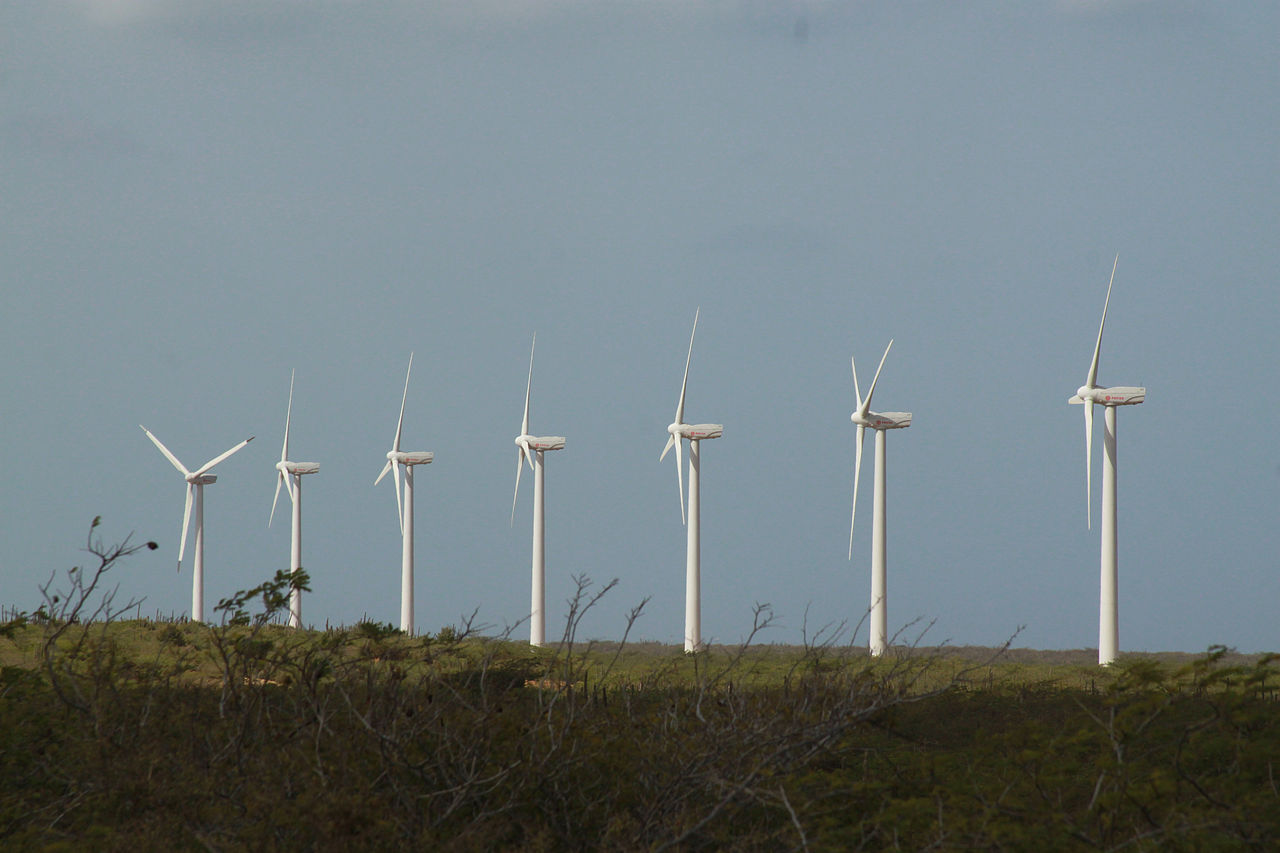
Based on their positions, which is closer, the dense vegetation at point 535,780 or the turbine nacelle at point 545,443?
the dense vegetation at point 535,780

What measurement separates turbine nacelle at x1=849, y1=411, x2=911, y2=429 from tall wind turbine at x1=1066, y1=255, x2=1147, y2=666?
6.58m

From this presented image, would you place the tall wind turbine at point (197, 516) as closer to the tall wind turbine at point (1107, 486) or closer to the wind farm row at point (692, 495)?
the wind farm row at point (692, 495)

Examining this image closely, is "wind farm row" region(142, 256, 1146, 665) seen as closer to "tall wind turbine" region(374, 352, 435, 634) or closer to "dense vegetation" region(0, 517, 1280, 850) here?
"tall wind turbine" region(374, 352, 435, 634)

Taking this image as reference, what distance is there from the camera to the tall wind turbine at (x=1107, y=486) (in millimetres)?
36781

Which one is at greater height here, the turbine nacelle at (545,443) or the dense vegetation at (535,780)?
the turbine nacelle at (545,443)

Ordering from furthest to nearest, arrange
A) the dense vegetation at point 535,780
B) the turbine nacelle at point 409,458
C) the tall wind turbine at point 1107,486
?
the turbine nacelle at point 409,458
the tall wind turbine at point 1107,486
the dense vegetation at point 535,780

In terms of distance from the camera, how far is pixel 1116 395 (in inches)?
1485

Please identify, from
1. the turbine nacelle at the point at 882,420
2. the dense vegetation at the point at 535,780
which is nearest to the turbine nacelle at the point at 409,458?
the turbine nacelle at the point at 882,420

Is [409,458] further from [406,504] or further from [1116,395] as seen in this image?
[1116,395]

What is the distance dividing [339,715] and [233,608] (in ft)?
5.37

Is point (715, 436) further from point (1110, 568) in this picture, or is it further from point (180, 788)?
point (180, 788)

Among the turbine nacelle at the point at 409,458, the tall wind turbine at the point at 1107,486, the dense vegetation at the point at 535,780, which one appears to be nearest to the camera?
the dense vegetation at the point at 535,780

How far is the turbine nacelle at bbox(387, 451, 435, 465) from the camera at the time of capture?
5091cm

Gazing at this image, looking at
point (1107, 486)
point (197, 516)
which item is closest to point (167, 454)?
point (197, 516)
